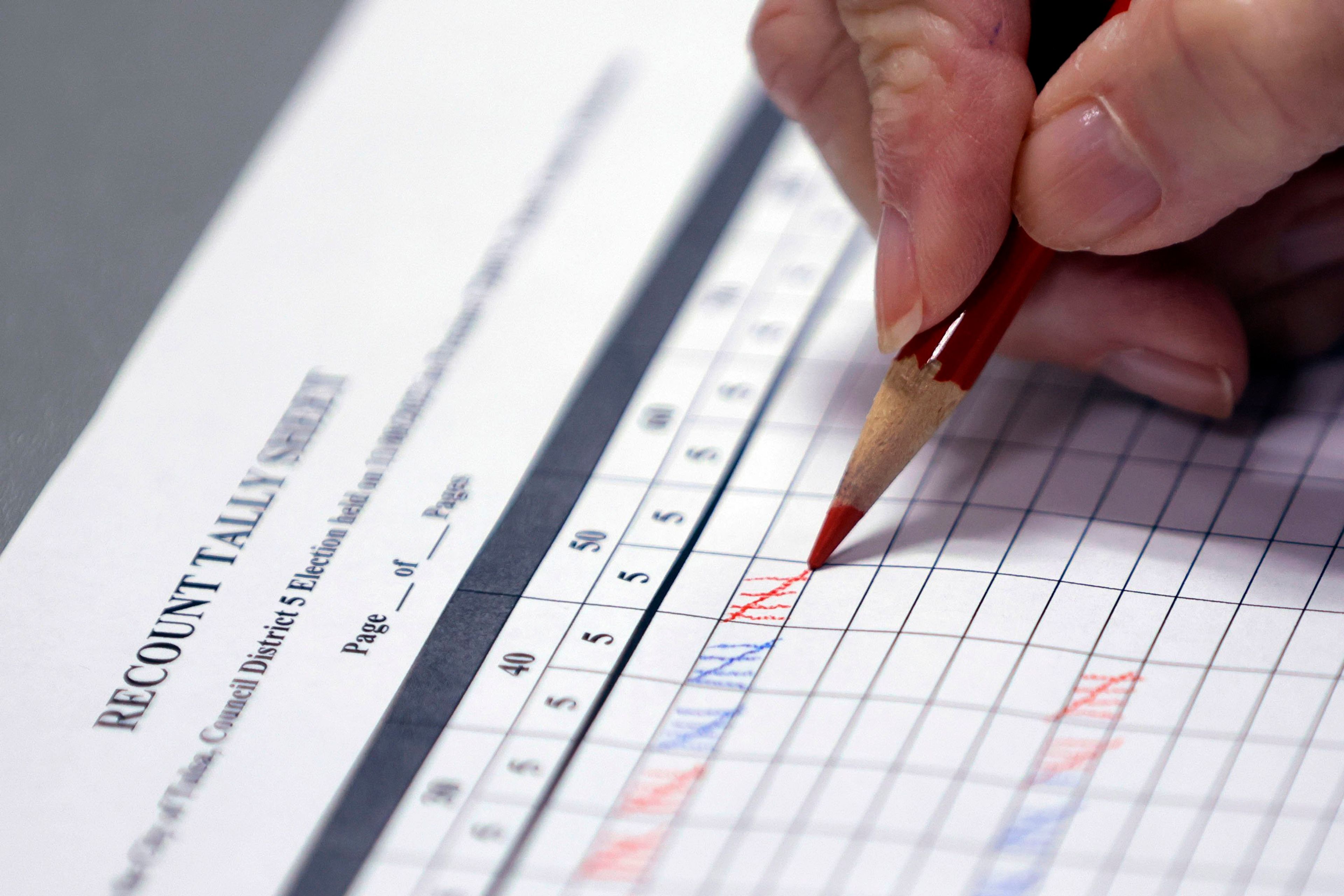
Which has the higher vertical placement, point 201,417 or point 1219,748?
point 201,417

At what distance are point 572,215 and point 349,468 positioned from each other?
28 cm

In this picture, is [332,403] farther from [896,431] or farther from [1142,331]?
[1142,331]

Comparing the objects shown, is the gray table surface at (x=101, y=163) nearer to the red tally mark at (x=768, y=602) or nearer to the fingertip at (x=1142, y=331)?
the red tally mark at (x=768, y=602)

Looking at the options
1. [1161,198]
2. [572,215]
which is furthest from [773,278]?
[1161,198]

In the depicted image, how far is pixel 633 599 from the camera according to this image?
0.58 meters

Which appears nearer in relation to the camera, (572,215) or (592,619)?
(592,619)

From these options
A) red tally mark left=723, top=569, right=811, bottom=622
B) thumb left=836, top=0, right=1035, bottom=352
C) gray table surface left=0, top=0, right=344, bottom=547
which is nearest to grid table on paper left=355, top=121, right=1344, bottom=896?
red tally mark left=723, top=569, right=811, bottom=622

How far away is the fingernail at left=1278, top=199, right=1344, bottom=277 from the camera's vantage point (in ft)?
2.21

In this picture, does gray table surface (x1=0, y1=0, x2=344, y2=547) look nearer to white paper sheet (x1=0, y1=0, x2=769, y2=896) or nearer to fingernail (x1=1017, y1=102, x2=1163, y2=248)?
white paper sheet (x1=0, y1=0, x2=769, y2=896)

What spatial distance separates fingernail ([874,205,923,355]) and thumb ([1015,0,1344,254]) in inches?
2.3

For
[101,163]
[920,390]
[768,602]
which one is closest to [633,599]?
[768,602]

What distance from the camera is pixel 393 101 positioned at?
37.7 inches

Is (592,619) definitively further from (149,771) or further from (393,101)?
(393,101)

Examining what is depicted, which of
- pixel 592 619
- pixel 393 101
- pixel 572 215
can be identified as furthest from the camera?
pixel 393 101
